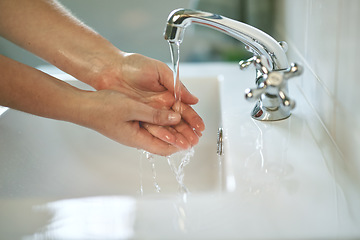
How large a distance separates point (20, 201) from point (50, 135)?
1.18 feet

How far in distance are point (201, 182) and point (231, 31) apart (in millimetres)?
275

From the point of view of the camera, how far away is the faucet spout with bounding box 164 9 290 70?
0.68 m

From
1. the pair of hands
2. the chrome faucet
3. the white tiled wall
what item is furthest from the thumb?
the white tiled wall

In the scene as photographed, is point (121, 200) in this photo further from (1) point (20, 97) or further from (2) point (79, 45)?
(2) point (79, 45)

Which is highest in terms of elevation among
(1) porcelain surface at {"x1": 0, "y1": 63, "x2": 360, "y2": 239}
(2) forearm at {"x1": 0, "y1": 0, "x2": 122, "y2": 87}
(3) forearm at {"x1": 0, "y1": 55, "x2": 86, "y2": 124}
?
(2) forearm at {"x1": 0, "y1": 0, "x2": 122, "y2": 87}

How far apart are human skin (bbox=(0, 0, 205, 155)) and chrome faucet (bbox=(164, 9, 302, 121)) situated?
0.13 meters

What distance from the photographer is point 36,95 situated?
29.3 inches

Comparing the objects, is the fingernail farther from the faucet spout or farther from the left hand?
the faucet spout

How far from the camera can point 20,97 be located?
737 mm

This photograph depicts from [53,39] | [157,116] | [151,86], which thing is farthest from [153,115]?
[53,39]

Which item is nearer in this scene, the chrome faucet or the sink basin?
the chrome faucet

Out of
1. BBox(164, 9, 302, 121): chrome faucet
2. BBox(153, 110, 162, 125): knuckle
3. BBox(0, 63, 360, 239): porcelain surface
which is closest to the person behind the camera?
BBox(0, 63, 360, 239): porcelain surface

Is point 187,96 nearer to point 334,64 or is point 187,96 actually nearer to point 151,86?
point 151,86

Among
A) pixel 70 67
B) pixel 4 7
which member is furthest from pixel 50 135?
pixel 4 7
